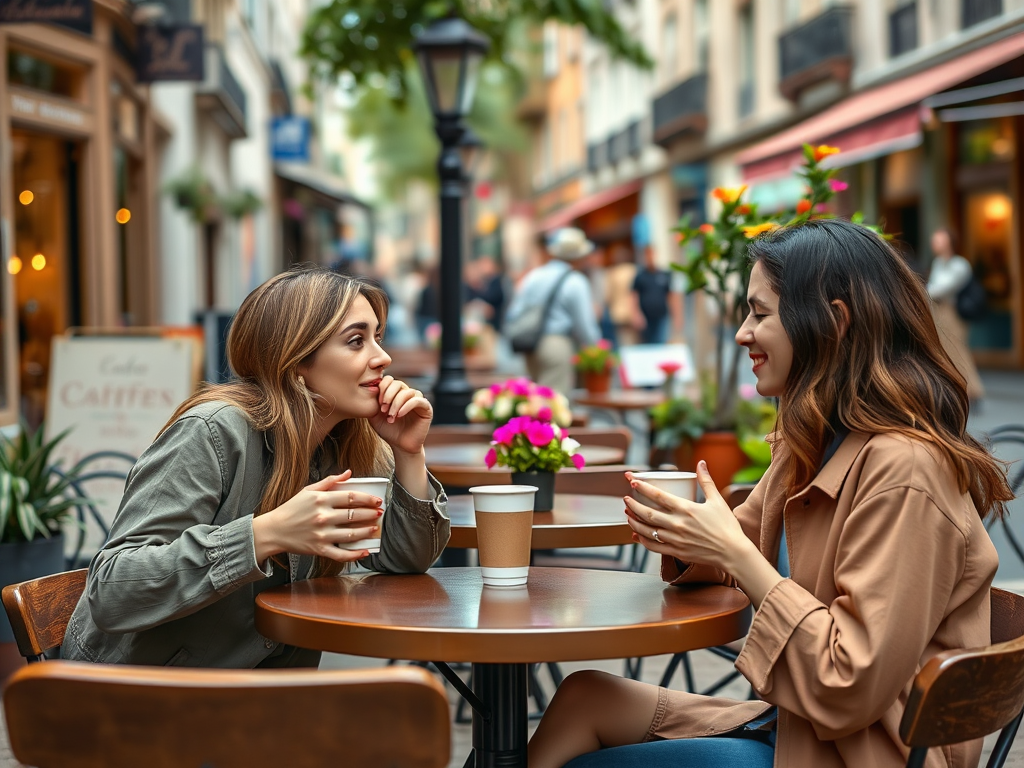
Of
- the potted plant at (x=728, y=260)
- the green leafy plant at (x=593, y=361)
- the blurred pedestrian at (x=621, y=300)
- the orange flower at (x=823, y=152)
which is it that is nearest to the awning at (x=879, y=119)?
the green leafy plant at (x=593, y=361)

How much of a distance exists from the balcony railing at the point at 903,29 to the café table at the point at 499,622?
48.9 ft

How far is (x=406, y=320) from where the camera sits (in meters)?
42.5

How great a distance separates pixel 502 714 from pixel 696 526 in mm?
510

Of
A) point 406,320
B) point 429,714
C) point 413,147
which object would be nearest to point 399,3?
point 429,714

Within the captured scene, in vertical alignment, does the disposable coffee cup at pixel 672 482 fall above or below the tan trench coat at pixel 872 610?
above

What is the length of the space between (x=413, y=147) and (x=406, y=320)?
788cm

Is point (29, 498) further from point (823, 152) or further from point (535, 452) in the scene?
point (823, 152)

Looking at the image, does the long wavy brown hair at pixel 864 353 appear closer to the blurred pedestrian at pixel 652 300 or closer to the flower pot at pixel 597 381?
the flower pot at pixel 597 381

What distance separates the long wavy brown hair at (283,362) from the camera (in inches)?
94.8

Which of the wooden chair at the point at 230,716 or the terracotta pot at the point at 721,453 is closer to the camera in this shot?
the wooden chair at the point at 230,716

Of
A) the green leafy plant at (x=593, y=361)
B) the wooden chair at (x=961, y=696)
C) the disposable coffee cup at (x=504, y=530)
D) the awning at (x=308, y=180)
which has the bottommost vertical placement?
the wooden chair at (x=961, y=696)

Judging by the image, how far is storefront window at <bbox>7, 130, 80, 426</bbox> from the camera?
8680 mm

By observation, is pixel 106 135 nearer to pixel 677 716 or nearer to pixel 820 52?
pixel 677 716

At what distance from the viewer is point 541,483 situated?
3.42 meters
